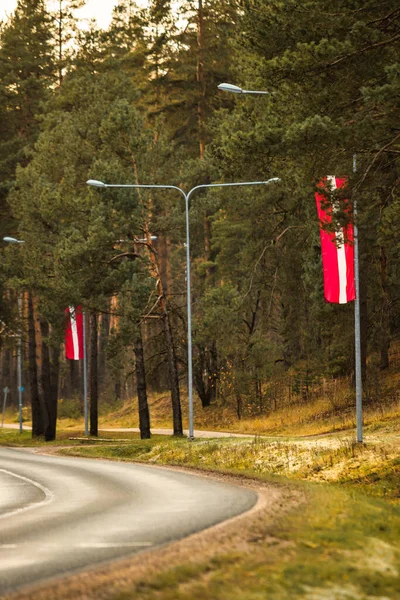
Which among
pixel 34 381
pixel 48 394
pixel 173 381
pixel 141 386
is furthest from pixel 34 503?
pixel 34 381

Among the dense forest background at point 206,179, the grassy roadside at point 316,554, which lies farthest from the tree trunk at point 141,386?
the grassy roadside at point 316,554

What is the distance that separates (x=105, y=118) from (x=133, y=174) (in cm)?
466

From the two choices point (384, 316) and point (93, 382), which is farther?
point (93, 382)

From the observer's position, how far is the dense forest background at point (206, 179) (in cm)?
2133

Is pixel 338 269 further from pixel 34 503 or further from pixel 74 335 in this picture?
pixel 74 335

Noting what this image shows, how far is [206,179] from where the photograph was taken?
5797 cm

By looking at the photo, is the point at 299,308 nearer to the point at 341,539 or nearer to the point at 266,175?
the point at 266,175

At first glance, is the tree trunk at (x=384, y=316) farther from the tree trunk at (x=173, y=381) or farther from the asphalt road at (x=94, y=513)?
the asphalt road at (x=94, y=513)

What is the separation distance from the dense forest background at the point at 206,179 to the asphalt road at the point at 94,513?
7.26 m

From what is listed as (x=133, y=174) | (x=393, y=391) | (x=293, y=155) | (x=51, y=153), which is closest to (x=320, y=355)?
(x=393, y=391)

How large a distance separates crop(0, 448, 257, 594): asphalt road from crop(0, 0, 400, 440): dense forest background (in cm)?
726

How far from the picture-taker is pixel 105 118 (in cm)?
4428

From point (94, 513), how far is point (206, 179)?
43.3 meters

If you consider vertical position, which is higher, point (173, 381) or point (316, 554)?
point (173, 381)
